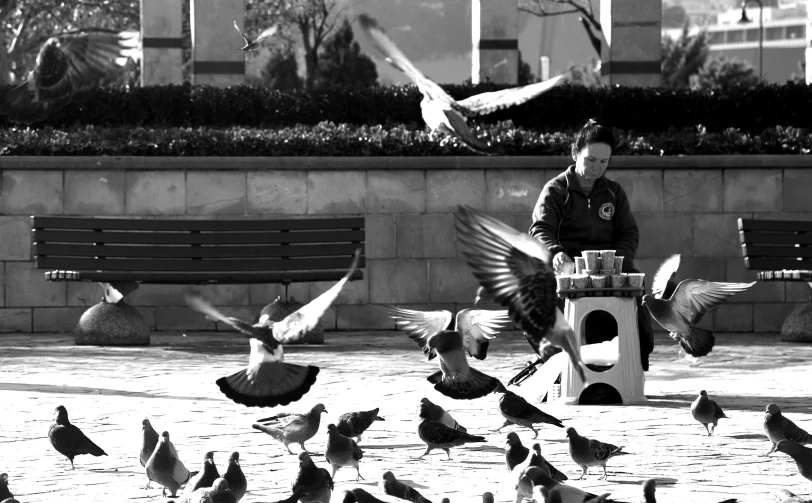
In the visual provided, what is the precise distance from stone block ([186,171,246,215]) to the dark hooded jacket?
16.3 feet

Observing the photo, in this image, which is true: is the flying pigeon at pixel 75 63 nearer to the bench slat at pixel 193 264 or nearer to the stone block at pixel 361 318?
the bench slat at pixel 193 264

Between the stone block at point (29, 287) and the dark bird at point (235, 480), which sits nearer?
the dark bird at point (235, 480)

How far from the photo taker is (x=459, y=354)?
7.05 metres

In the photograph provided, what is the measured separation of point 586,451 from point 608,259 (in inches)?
103

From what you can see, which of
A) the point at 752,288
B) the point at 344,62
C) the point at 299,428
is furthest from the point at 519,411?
the point at 344,62

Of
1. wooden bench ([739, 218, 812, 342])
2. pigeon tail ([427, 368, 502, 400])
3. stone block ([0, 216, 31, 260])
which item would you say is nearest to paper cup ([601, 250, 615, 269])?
pigeon tail ([427, 368, 502, 400])

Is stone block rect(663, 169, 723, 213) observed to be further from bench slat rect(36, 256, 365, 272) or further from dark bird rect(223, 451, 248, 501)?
dark bird rect(223, 451, 248, 501)

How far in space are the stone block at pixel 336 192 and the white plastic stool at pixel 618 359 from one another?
5.17 metres

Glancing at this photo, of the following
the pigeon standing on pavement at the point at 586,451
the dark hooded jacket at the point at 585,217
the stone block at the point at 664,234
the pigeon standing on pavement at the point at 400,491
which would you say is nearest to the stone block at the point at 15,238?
the stone block at the point at 664,234

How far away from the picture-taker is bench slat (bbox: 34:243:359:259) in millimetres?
11867

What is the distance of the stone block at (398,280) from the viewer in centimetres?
1320

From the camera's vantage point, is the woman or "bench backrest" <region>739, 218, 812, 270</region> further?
"bench backrest" <region>739, 218, 812, 270</region>

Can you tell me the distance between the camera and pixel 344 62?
3553 cm

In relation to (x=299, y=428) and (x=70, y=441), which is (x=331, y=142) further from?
(x=70, y=441)
